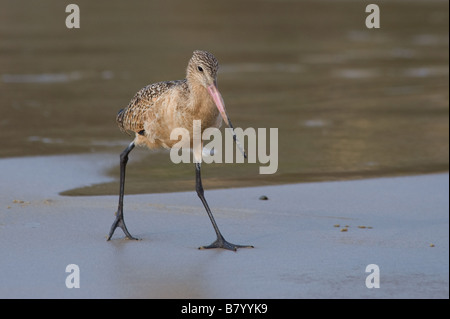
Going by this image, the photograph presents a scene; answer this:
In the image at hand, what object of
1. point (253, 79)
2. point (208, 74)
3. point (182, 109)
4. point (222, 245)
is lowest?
point (222, 245)

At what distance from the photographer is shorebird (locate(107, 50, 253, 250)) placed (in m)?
6.37

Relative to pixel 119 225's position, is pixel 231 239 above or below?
below

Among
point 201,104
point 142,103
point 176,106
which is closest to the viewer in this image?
point 201,104

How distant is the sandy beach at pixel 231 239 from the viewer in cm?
574

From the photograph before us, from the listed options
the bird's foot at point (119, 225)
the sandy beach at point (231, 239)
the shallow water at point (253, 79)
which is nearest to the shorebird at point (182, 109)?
the bird's foot at point (119, 225)

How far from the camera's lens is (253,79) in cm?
1473

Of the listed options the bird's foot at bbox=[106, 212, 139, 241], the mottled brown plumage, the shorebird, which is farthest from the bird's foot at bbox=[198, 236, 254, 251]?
the mottled brown plumage

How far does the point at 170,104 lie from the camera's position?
6.71 metres

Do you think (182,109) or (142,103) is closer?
(182,109)

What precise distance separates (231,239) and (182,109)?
1.07 metres

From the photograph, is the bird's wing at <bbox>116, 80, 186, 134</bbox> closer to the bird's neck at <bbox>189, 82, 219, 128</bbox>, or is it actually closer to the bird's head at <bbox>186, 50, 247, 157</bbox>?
the bird's neck at <bbox>189, 82, 219, 128</bbox>

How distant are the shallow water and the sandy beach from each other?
0.57 m

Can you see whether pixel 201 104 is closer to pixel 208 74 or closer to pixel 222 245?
pixel 208 74

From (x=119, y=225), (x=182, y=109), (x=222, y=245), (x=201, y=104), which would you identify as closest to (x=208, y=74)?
(x=201, y=104)
